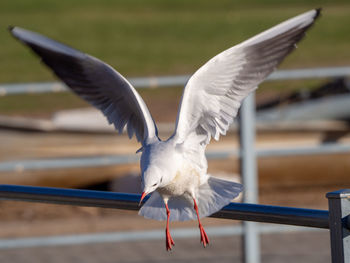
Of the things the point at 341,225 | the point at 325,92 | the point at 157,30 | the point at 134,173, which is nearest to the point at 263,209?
the point at 341,225

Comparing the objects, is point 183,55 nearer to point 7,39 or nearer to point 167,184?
point 7,39

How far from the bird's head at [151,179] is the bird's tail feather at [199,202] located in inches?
3.2

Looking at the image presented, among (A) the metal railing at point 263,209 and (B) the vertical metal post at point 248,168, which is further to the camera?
(B) the vertical metal post at point 248,168

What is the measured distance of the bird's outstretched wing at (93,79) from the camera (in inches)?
112

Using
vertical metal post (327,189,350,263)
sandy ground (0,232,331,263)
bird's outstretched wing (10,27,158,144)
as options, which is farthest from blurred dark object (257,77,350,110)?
vertical metal post (327,189,350,263)

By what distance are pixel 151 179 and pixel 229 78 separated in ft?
2.53

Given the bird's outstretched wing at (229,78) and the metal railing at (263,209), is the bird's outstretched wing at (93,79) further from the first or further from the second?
the metal railing at (263,209)

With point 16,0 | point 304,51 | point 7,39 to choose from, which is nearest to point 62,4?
point 16,0

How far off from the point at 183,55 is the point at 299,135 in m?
13.3

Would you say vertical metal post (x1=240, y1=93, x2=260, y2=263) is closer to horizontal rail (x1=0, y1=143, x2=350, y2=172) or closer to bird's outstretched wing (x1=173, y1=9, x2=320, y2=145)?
horizontal rail (x1=0, y1=143, x2=350, y2=172)

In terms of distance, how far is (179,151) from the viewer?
2361 mm

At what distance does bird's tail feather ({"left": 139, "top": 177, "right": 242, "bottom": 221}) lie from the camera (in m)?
2.23

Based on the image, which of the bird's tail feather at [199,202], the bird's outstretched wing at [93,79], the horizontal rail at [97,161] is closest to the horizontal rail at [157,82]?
the horizontal rail at [97,161]

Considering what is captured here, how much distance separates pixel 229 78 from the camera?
109 inches
